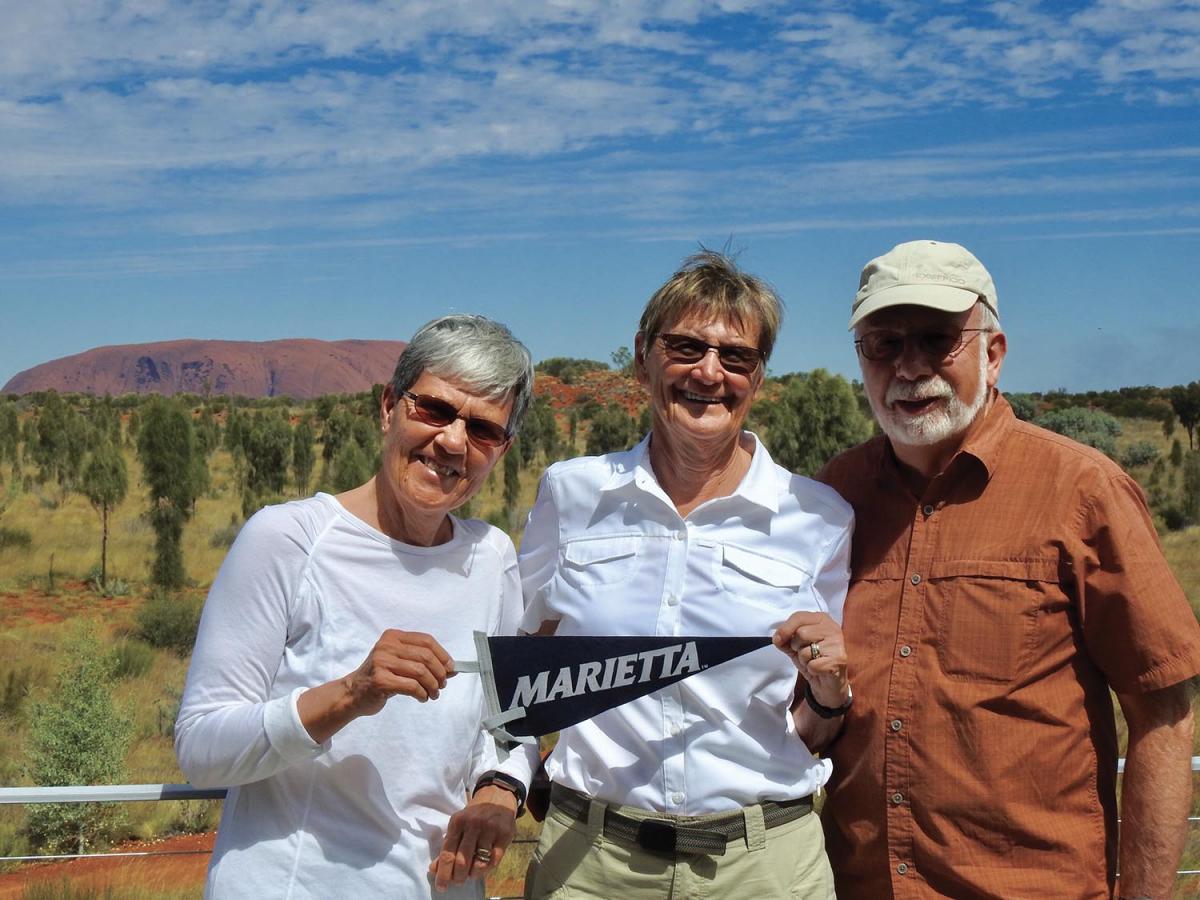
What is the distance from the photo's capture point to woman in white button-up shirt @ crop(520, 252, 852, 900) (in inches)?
110

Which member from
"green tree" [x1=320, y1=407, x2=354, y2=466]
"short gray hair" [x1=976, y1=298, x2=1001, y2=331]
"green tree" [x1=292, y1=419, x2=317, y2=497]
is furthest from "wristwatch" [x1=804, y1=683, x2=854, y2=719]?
"green tree" [x1=320, y1=407, x2=354, y2=466]

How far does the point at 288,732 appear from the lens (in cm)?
236

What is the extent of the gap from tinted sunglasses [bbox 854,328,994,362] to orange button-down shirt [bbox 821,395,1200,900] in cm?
23

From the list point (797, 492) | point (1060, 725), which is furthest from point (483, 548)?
point (1060, 725)

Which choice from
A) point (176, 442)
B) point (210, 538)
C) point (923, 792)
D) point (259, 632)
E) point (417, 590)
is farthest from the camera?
point (210, 538)

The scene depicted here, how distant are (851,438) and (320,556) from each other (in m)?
20.9

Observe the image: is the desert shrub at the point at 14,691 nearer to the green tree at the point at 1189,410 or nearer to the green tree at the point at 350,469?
the green tree at the point at 350,469

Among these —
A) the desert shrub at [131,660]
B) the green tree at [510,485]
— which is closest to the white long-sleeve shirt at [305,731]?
the desert shrub at [131,660]

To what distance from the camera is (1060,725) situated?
2.83 metres

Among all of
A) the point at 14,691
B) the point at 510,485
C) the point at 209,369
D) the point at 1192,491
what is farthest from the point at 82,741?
the point at 209,369

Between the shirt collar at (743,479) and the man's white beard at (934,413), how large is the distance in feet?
1.04

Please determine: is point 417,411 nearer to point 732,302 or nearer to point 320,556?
point 320,556

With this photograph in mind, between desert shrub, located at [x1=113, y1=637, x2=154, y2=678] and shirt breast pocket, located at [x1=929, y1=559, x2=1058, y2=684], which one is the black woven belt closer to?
shirt breast pocket, located at [x1=929, y1=559, x2=1058, y2=684]

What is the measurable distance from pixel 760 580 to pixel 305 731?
1.18 metres
